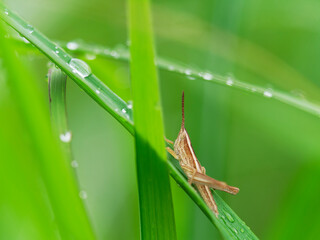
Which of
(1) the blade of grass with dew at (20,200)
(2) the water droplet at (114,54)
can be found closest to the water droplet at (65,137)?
(1) the blade of grass with dew at (20,200)

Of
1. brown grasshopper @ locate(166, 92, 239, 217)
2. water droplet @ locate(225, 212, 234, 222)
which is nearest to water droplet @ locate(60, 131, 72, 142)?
brown grasshopper @ locate(166, 92, 239, 217)

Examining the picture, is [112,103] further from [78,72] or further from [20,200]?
[20,200]

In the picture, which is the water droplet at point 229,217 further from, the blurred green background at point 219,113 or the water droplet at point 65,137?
the blurred green background at point 219,113

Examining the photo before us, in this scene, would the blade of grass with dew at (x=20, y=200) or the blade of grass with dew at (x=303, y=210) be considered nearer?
the blade of grass with dew at (x=20, y=200)

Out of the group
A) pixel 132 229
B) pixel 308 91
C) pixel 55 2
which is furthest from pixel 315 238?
pixel 55 2

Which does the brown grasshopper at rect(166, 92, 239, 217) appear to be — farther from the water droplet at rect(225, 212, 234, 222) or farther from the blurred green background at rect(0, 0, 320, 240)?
the blurred green background at rect(0, 0, 320, 240)
